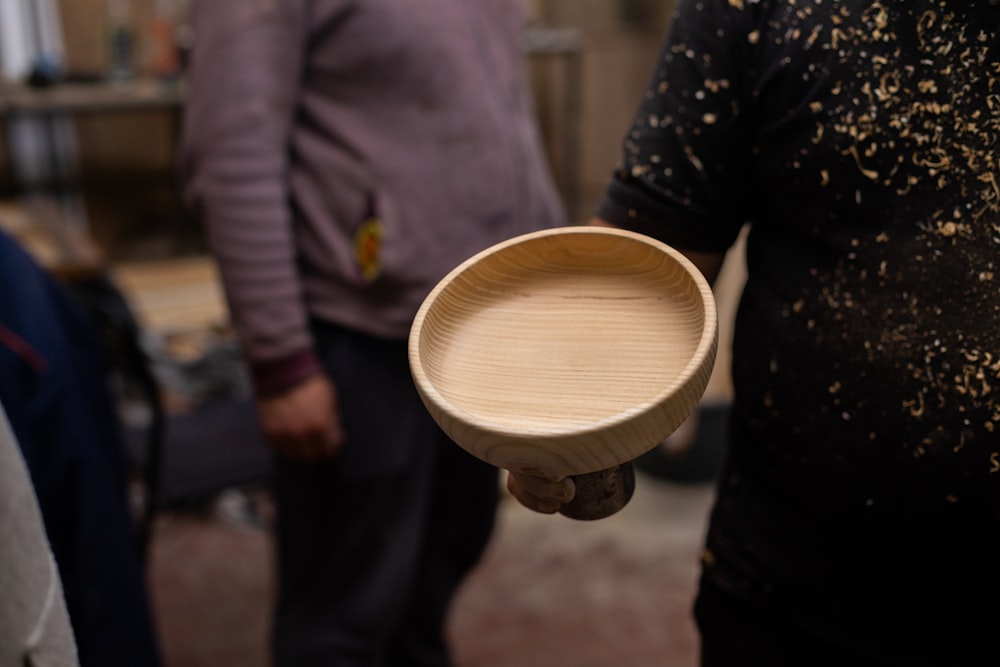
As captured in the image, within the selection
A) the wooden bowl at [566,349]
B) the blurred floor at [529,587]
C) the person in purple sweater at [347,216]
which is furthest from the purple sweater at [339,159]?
the blurred floor at [529,587]

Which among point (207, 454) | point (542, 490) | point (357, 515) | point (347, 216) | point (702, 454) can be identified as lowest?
point (207, 454)

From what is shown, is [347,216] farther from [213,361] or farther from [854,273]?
[213,361]

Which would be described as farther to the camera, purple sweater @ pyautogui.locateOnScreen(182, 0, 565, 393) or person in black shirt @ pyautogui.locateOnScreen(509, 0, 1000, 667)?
purple sweater @ pyautogui.locateOnScreen(182, 0, 565, 393)

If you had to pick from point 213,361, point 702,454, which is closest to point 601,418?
point 702,454

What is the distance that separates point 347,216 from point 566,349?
0.70 m

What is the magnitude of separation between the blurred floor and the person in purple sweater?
59cm

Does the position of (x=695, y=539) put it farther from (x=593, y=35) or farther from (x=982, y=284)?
(x=593, y=35)

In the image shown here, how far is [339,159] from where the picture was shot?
4.08 ft

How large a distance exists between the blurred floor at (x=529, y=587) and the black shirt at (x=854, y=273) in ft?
3.98

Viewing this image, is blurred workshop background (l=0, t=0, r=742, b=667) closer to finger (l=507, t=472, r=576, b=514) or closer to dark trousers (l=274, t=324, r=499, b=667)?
dark trousers (l=274, t=324, r=499, b=667)

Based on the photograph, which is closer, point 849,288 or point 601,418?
point 601,418

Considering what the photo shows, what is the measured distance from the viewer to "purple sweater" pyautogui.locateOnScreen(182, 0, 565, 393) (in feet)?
3.92

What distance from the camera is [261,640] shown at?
6.41 feet

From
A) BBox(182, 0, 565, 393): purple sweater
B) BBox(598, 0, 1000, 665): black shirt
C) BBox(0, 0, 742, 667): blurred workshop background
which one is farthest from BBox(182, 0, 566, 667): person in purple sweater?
BBox(598, 0, 1000, 665): black shirt
